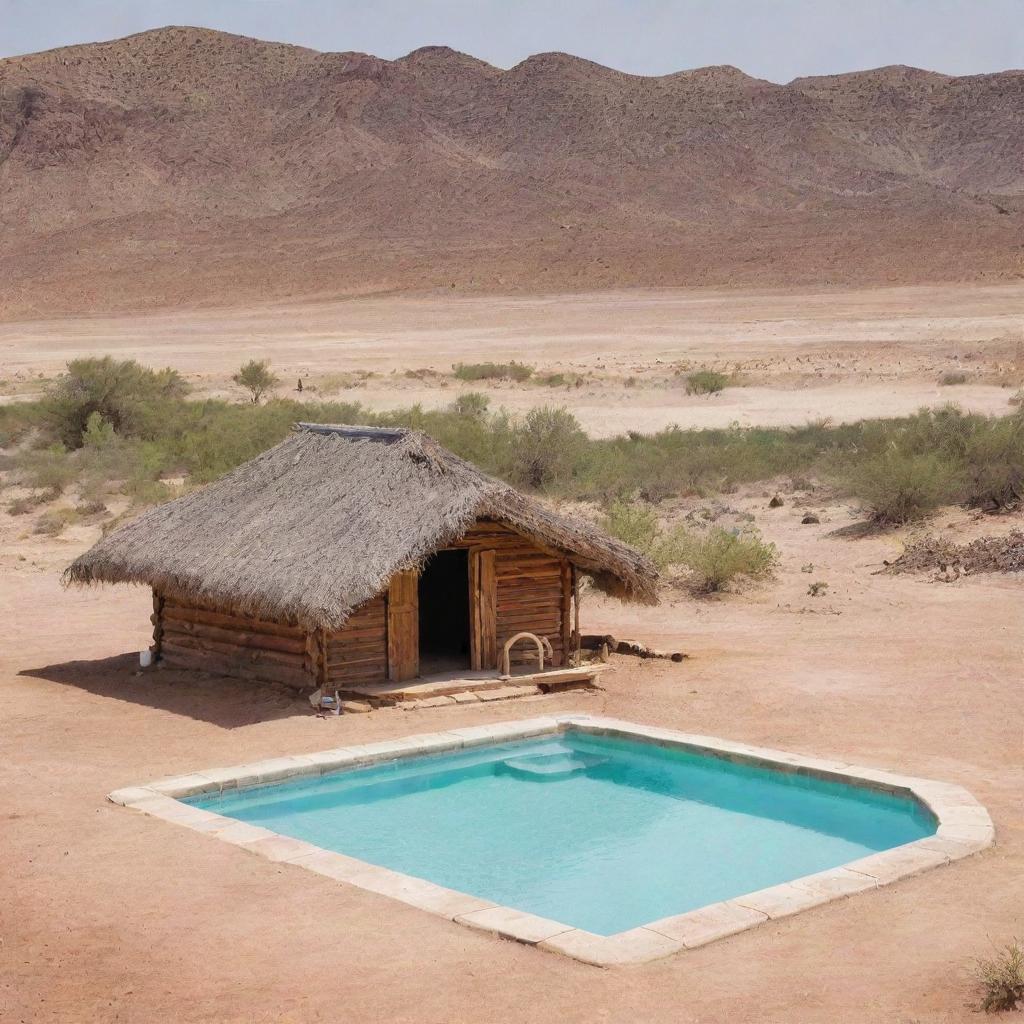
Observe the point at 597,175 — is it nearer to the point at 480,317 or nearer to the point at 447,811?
the point at 480,317

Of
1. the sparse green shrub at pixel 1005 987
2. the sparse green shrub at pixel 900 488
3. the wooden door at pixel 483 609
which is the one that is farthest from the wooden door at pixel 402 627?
the sparse green shrub at pixel 900 488

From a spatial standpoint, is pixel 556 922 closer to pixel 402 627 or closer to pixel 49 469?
pixel 402 627

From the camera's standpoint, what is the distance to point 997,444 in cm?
2084

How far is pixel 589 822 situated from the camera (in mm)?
10172

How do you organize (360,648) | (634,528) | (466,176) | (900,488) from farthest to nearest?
(466,176) < (900,488) < (634,528) < (360,648)

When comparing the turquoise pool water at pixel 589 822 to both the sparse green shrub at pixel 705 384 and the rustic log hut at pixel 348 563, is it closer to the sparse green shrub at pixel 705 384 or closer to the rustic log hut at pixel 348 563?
the rustic log hut at pixel 348 563

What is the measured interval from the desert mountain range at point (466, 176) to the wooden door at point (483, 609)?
5439cm

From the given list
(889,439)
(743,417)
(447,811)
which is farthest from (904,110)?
(447,811)

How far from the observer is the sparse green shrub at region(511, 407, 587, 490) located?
77.4 ft

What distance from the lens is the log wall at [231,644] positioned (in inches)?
497

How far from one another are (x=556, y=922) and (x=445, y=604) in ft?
27.2

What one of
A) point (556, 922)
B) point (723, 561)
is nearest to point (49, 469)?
point (723, 561)

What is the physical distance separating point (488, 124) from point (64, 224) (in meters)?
27.9

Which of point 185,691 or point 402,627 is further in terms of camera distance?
point 185,691
